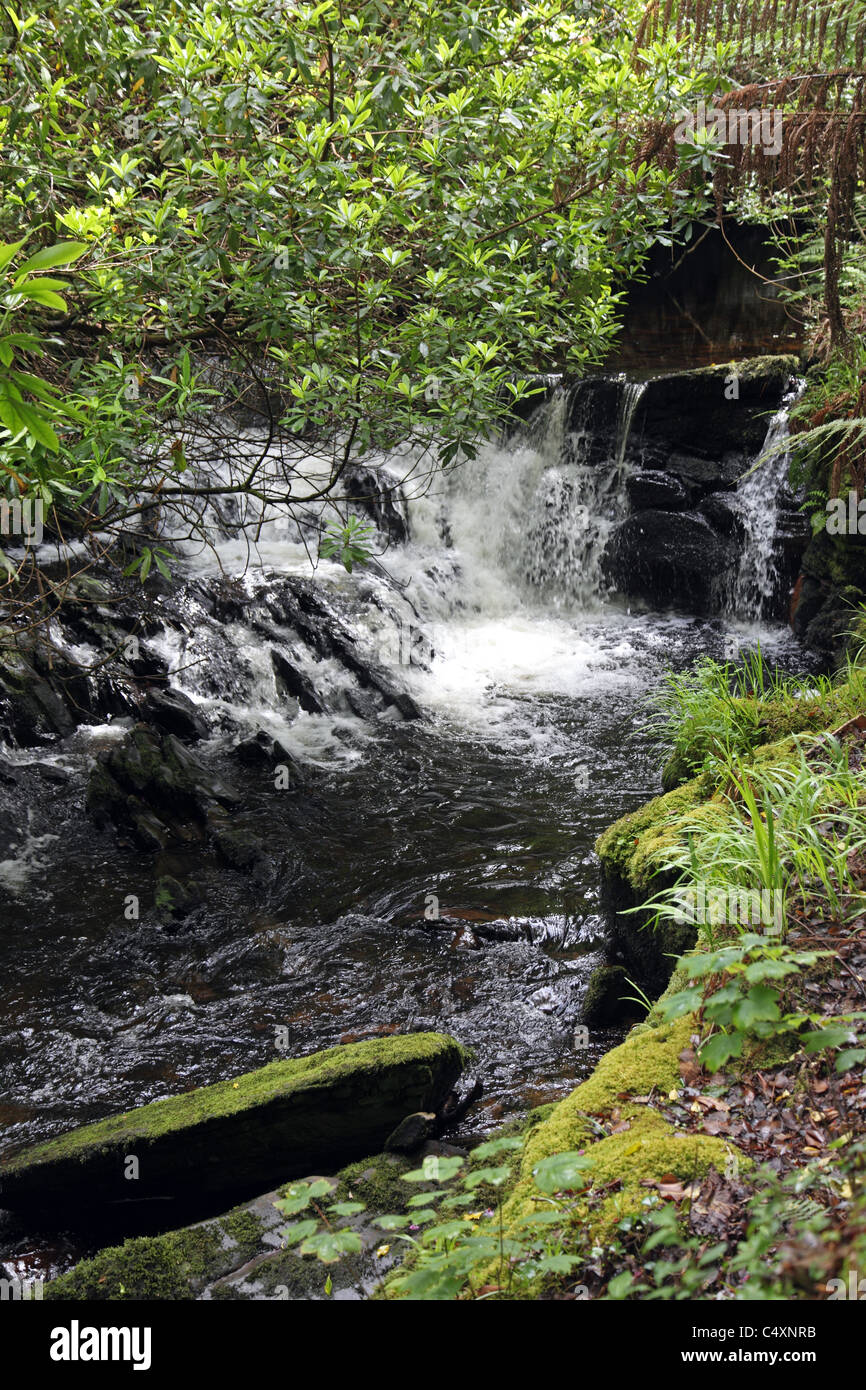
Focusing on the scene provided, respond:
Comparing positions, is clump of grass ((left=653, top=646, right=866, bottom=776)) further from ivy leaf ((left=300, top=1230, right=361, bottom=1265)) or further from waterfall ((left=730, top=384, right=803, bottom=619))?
waterfall ((left=730, top=384, right=803, bottom=619))

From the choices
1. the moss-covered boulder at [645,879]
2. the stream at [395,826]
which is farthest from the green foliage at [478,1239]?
the moss-covered boulder at [645,879]

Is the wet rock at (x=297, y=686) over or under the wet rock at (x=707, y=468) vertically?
under

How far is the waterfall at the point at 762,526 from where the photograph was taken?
11047 mm

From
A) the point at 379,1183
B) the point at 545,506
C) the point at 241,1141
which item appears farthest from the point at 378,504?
the point at 379,1183

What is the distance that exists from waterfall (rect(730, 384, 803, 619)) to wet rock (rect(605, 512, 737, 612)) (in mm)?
254

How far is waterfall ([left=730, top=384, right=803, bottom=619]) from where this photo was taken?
11.0 m

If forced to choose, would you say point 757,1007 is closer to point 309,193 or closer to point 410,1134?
point 410,1134

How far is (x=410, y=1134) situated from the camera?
11.8 feet

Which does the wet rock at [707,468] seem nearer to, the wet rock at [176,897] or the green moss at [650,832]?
the green moss at [650,832]

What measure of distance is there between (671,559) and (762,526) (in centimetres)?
123

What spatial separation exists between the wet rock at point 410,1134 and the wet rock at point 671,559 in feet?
30.6

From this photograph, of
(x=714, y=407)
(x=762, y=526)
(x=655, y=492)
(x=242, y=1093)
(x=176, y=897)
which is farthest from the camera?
(x=655, y=492)

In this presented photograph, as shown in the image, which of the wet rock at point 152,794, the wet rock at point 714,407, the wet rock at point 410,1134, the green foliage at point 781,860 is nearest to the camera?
the green foliage at point 781,860
